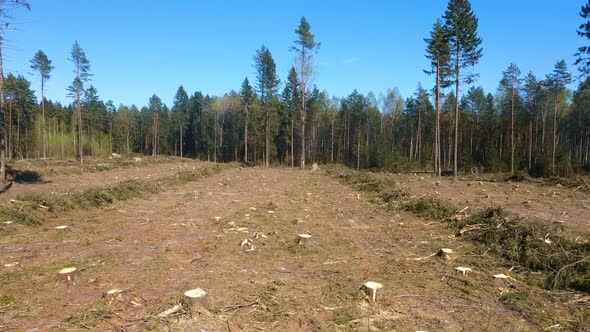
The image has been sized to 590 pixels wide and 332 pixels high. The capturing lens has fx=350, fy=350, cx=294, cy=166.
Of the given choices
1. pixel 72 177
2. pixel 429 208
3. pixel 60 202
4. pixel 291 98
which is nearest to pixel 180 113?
pixel 291 98

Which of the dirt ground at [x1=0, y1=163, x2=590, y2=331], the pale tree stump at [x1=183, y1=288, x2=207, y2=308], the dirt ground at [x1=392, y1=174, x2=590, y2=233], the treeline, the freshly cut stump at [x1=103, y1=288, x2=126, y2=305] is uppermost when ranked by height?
the treeline

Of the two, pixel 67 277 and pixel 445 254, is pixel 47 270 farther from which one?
pixel 445 254

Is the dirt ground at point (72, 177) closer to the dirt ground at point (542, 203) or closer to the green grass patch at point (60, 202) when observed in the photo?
the green grass patch at point (60, 202)

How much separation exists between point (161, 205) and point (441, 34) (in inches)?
1138

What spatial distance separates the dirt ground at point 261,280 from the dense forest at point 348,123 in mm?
26093

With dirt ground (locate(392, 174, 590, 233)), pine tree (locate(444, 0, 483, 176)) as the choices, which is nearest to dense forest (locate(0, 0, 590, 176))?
pine tree (locate(444, 0, 483, 176))

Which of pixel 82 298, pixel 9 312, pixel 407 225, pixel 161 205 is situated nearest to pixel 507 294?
pixel 407 225

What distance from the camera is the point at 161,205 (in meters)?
12.4

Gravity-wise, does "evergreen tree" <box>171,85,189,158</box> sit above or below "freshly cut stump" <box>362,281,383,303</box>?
above

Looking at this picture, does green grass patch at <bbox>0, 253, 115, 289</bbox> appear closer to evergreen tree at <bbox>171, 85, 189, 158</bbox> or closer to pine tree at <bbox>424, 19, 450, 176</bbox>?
pine tree at <bbox>424, 19, 450, 176</bbox>

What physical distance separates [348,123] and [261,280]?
66.3m

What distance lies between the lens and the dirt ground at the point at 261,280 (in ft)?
12.7

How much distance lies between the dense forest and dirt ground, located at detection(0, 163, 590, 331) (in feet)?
85.6

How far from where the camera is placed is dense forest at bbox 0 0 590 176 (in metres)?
36.5
